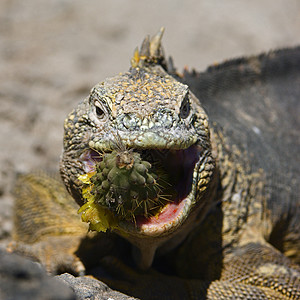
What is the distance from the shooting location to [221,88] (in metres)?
5.17

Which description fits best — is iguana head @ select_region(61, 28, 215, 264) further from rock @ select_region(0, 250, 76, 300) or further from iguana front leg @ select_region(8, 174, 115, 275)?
rock @ select_region(0, 250, 76, 300)

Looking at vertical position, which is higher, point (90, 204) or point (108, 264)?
point (90, 204)

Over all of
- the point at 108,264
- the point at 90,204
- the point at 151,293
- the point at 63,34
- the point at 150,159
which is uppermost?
the point at 63,34

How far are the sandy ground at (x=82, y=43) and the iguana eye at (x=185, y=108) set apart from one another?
3.68 metres

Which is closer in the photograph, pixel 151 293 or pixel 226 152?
pixel 151 293

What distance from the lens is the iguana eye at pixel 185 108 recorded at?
10.6ft

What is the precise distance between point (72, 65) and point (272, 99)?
13.2ft

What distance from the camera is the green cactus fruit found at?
2.76 m

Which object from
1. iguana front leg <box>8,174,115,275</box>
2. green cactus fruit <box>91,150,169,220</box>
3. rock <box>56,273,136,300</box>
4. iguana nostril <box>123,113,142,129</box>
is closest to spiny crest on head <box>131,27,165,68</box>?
iguana nostril <box>123,113,142,129</box>

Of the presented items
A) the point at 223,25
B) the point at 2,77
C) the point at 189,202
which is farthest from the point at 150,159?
the point at 223,25

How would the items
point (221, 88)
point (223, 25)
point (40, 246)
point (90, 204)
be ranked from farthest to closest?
point (223, 25) < point (221, 88) < point (40, 246) < point (90, 204)

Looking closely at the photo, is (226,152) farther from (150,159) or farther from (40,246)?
(40,246)

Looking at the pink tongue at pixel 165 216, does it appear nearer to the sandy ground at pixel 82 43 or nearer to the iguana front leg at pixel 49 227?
the iguana front leg at pixel 49 227

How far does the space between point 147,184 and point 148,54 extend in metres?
1.46
